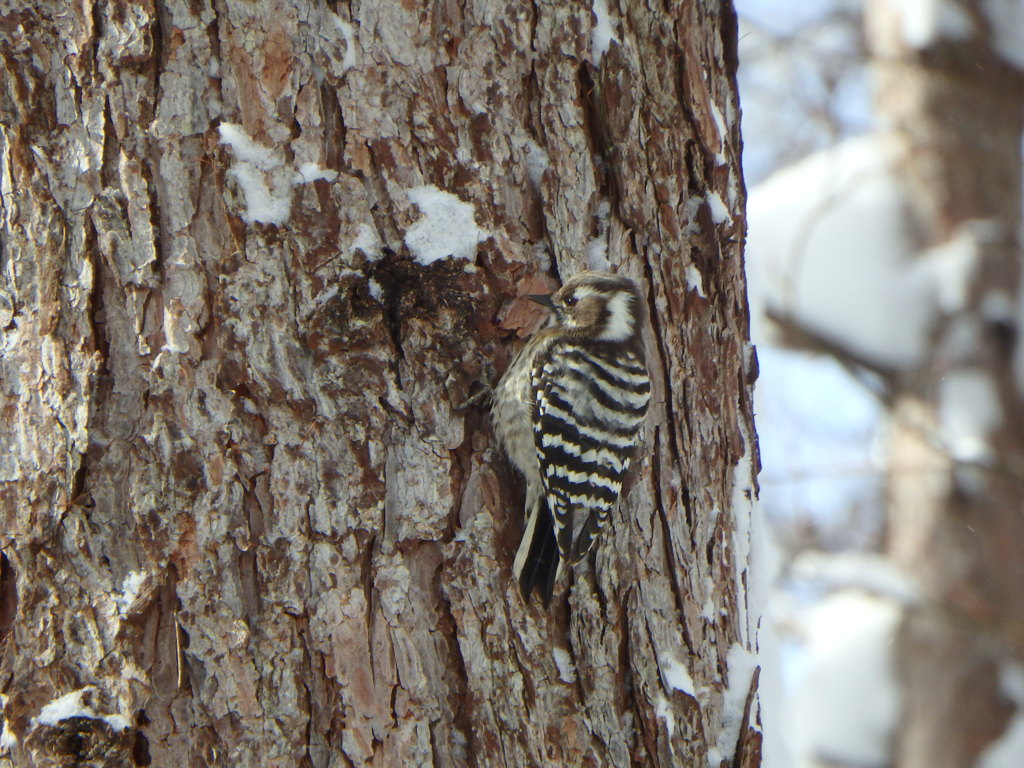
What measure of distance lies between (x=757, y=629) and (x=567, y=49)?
1.55 metres

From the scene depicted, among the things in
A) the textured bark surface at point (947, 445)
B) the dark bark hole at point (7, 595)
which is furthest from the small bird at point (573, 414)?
the textured bark surface at point (947, 445)

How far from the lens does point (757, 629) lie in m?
2.64

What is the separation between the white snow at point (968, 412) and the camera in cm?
604

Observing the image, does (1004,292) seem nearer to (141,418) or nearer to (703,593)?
(703,593)

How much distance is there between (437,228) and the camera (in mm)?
2279

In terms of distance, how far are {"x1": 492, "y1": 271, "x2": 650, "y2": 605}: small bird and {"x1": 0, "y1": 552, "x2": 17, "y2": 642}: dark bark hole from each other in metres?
1.05

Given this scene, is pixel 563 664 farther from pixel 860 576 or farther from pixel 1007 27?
pixel 1007 27

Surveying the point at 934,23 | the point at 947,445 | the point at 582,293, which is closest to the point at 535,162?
the point at 582,293

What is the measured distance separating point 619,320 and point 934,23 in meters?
4.53

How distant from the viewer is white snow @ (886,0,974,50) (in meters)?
6.25

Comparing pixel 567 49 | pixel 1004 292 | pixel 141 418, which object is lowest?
pixel 141 418

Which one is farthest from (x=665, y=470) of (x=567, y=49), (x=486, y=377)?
(x=567, y=49)

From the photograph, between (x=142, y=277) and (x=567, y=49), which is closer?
(x=142, y=277)

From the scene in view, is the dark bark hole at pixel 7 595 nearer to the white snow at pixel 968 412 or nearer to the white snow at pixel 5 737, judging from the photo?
the white snow at pixel 5 737
